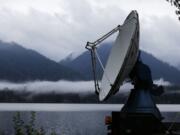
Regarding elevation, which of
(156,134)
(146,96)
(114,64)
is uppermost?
(114,64)

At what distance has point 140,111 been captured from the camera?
27.8 m

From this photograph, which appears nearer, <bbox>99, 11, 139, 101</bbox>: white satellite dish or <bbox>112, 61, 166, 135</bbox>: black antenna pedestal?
<bbox>112, 61, 166, 135</bbox>: black antenna pedestal

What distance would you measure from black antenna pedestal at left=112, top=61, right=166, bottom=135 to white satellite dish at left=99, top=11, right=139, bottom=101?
2.89ft

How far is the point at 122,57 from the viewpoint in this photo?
27.9 metres

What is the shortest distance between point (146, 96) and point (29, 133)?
8432mm

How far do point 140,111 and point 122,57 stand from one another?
117 inches

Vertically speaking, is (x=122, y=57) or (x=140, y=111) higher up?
(x=122, y=57)

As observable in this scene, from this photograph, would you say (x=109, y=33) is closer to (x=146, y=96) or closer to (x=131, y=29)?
(x=131, y=29)

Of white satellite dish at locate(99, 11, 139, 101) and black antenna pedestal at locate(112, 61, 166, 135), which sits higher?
white satellite dish at locate(99, 11, 139, 101)

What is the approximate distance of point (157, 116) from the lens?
90.7 ft

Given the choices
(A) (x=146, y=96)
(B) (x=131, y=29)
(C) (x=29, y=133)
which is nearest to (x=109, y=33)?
(B) (x=131, y=29)

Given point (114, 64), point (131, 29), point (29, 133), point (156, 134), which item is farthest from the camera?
point (114, 64)

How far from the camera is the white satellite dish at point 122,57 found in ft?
87.0

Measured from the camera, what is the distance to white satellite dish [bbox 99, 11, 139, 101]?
26516 mm
